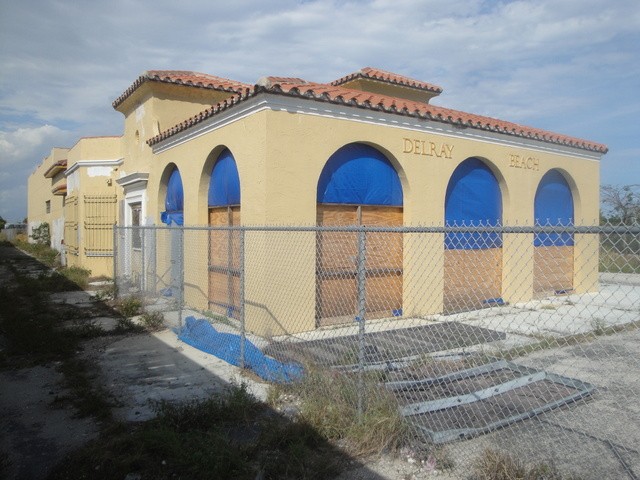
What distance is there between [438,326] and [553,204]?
662 cm

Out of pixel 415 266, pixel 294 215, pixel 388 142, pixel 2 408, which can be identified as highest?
pixel 388 142

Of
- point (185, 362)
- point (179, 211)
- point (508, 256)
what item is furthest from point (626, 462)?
point (179, 211)

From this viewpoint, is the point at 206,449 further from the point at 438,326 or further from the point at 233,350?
the point at 438,326

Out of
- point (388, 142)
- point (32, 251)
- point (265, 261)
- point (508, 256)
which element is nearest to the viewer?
point (265, 261)

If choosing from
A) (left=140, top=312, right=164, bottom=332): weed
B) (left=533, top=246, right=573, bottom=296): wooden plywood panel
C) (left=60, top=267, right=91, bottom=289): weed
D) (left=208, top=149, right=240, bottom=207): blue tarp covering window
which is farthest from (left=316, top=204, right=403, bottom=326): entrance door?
(left=60, top=267, right=91, bottom=289): weed

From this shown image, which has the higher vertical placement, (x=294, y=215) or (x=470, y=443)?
(x=294, y=215)

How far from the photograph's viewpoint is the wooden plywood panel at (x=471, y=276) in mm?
9828

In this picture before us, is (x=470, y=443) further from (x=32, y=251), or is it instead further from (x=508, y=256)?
(x=32, y=251)

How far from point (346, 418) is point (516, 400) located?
6.04 ft

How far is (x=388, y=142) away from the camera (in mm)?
8898

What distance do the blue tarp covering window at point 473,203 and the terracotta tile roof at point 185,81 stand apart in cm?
568

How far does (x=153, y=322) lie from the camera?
8266mm

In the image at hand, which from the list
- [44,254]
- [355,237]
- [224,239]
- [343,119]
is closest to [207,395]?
[355,237]

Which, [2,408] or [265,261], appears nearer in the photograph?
[2,408]
